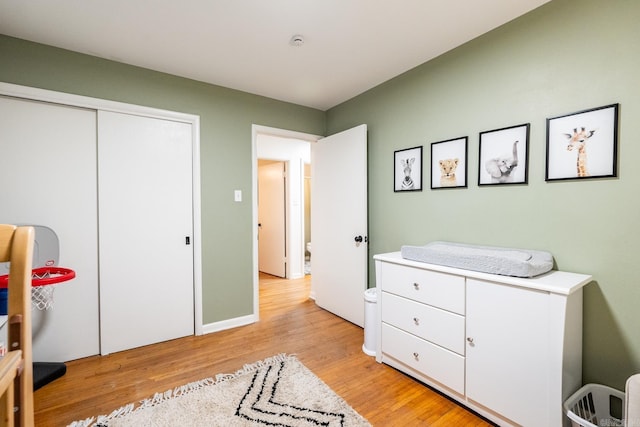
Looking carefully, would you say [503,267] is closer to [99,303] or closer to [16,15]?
[99,303]

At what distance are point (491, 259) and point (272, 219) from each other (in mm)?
4087

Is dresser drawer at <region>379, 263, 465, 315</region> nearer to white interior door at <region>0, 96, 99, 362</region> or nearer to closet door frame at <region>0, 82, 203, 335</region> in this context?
closet door frame at <region>0, 82, 203, 335</region>

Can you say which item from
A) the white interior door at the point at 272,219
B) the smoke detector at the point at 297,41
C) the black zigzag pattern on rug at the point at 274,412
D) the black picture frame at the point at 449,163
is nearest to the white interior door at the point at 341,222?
the black picture frame at the point at 449,163

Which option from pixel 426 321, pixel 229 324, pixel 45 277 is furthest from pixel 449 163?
pixel 45 277

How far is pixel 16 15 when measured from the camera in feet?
5.83

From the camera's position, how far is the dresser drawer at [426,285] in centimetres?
173

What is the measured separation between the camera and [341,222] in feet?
10.1

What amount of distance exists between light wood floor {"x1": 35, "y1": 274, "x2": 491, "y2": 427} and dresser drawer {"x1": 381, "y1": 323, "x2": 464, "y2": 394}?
0.12 m

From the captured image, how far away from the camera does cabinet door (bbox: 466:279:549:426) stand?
1.39m

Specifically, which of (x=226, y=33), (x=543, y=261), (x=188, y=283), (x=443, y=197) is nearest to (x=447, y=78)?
(x=443, y=197)

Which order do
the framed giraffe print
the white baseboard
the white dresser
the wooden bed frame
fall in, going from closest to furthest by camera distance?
1. the wooden bed frame
2. the white dresser
3. the framed giraffe print
4. the white baseboard

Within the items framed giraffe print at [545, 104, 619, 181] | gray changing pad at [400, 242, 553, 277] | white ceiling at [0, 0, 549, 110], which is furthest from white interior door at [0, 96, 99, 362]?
framed giraffe print at [545, 104, 619, 181]

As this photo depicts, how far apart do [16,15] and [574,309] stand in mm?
3593

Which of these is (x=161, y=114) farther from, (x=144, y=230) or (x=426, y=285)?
(x=426, y=285)
